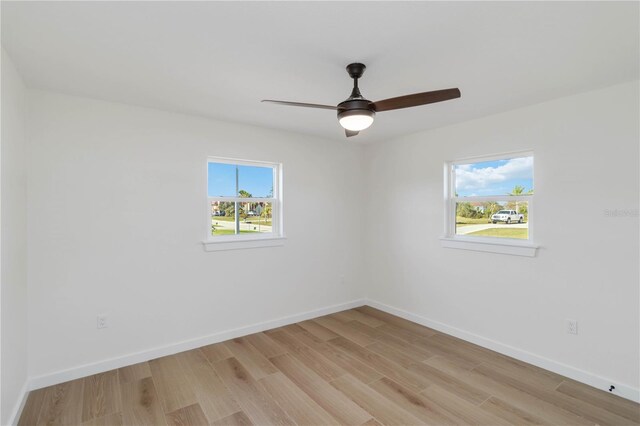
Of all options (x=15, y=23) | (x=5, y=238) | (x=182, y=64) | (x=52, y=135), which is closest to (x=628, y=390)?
(x=182, y=64)

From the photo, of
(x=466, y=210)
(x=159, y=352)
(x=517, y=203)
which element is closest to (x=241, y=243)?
(x=159, y=352)

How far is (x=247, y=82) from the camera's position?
7.99 feet

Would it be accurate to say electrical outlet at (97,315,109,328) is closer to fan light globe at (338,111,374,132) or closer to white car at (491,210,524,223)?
fan light globe at (338,111,374,132)

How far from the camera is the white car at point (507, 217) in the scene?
3.17 m

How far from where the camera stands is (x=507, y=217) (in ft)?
10.7

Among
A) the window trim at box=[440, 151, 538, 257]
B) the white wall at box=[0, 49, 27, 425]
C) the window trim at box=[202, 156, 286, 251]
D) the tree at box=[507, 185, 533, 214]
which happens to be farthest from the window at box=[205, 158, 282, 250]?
the tree at box=[507, 185, 533, 214]

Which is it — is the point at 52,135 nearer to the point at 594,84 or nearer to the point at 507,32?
the point at 507,32

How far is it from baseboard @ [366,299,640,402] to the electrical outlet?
3.33 metres

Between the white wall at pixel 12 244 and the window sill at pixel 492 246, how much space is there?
3.84m

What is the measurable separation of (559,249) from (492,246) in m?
0.58

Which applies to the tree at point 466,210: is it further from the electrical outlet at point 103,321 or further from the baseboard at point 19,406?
the baseboard at point 19,406

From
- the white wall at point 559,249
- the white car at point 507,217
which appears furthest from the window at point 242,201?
the white car at point 507,217

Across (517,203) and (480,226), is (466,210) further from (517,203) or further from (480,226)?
(517,203)

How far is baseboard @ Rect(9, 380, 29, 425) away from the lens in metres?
2.08
